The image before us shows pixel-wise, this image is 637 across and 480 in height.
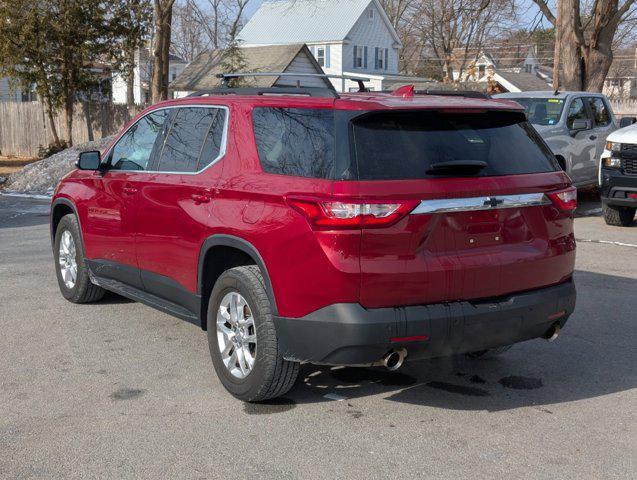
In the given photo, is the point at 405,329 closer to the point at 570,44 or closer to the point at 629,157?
the point at 629,157

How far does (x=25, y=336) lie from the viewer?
6375 millimetres

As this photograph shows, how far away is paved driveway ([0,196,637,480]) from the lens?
4.12 metres

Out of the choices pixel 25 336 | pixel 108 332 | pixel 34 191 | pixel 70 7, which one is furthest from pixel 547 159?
pixel 70 7

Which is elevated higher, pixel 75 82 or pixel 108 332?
pixel 75 82

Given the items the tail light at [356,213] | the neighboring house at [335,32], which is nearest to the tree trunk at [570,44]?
the tail light at [356,213]

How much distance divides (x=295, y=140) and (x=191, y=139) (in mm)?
1175

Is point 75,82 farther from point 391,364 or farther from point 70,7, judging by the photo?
point 391,364

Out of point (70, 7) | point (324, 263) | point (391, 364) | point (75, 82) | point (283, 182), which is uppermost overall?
point (70, 7)

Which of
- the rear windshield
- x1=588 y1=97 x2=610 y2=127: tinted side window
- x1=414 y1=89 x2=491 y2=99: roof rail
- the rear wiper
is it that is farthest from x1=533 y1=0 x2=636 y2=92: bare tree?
the rear wiper

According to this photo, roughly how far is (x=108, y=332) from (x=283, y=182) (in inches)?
105

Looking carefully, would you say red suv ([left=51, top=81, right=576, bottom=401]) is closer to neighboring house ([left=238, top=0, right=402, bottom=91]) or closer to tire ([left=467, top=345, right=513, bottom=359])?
tire ([left=467, top=345, right=513, bottom=359])

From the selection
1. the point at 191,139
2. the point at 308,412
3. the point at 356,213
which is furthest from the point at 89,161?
the point at 356,213

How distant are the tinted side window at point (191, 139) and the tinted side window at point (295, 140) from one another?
1.43 ft

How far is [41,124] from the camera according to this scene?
1183 inches
